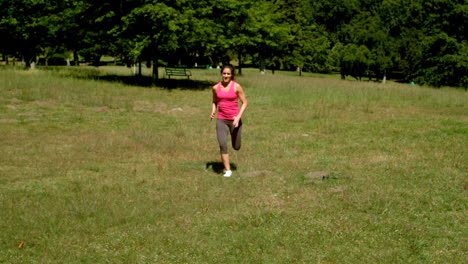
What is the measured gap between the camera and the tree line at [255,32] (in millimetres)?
24953

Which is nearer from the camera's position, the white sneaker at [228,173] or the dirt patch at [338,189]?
the dirt patch at [338,189]

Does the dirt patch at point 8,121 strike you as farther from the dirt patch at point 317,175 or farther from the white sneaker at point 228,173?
the dirt patch at point 317,175

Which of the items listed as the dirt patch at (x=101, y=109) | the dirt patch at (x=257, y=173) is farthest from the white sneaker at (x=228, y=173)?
the dirt patch at (x=101, y=109)

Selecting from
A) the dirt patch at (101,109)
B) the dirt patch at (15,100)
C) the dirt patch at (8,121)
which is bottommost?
the dirt patch at (8,121)

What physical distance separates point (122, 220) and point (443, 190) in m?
5.24

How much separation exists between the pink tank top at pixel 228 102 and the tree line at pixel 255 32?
1525cm

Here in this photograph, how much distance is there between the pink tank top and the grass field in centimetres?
117

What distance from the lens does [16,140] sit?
1100 cm

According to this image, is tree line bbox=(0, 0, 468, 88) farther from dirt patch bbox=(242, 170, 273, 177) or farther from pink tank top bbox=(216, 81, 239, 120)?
dirt patch bbox=(242, 170, 273, 177)

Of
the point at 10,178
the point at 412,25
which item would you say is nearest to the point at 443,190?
the point at 10,178

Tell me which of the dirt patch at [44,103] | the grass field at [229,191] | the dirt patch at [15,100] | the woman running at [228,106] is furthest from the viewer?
the dirt patch at [44,103]

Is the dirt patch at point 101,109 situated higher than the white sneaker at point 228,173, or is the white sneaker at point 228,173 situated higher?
the dirt patch at point 101,109

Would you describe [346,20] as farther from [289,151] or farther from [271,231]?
A: [271,231]

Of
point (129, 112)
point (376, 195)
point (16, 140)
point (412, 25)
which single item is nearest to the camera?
point (376, 195)
